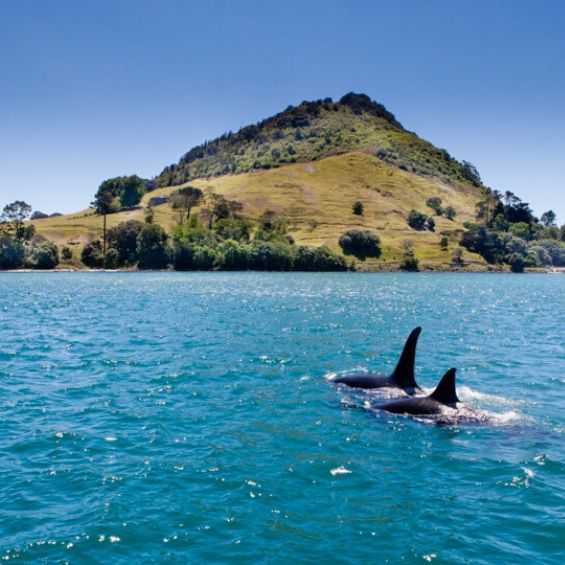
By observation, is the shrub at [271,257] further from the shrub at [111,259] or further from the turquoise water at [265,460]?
the turquoise water at [265,460]

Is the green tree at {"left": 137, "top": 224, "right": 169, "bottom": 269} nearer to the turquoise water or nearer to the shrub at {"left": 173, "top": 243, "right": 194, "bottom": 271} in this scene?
the shrub at {"left": 173, "top": 243, "right": 194, "bottom": 271}

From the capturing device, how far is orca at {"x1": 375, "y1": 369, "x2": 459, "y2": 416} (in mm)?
22617

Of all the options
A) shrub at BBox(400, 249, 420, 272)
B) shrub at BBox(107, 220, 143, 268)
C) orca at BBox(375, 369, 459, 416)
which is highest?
shrub at BBox(107, 220, 143, 268)

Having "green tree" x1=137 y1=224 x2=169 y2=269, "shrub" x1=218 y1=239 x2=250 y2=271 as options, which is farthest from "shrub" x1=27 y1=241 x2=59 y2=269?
"shrub" x1=218 y1=239 x2=250 y2=271

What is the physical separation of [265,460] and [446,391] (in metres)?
8.71

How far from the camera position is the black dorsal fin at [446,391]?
22375 millimetres

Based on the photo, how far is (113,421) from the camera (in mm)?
21703

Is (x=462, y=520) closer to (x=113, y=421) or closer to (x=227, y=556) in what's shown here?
(x=227, y=556)

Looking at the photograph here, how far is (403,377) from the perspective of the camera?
2659cm

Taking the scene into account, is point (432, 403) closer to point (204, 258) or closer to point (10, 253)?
point (204, 258)

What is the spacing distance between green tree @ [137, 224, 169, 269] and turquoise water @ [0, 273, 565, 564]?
489 feet

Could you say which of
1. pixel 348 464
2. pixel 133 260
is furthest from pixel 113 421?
pixel 133 260

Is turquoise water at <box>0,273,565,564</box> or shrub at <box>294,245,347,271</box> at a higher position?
shrub at <box>294,245,347,271</box>

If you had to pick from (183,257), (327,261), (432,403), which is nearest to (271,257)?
(327,261)
